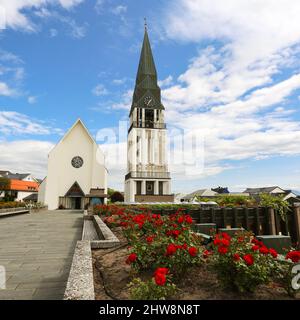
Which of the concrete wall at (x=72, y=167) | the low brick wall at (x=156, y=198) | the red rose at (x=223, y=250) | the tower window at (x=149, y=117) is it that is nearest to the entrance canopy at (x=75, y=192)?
the concrete wall at (x=72, y=167)

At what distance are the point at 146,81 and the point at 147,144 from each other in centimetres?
1531

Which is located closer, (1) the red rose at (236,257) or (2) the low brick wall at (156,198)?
(1) the red rose at (236,257)

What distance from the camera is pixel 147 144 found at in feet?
164

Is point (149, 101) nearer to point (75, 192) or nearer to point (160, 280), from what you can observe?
point (75, 192)

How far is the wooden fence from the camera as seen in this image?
17.1 metres

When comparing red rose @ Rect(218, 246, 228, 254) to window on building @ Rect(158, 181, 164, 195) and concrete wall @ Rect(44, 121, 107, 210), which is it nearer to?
concrete wall @ Rect(44, 121, 107, 210)

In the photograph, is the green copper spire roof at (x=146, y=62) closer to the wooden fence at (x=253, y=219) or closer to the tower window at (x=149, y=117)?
the tower window at (x=149, y=117)

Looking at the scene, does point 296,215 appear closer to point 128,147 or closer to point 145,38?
point 128,147

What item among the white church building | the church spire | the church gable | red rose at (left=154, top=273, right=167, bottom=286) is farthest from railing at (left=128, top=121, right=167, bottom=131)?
red rose at (left=154, top=273, right=167, bottom=286)

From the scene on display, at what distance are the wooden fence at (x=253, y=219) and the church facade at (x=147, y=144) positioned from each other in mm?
22569

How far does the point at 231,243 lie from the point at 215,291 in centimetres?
66

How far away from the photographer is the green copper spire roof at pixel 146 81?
174 ft

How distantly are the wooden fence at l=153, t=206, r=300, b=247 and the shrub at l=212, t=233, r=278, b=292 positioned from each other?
1391cm

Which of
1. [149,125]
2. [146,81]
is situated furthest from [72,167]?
[146,81]
